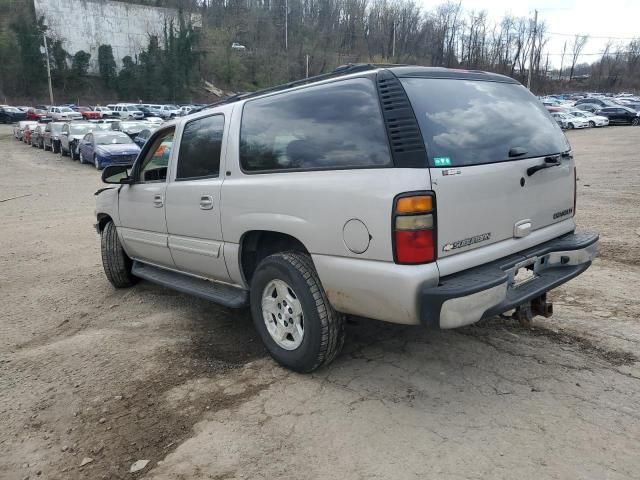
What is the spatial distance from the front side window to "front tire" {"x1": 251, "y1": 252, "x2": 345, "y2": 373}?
185 centimetres

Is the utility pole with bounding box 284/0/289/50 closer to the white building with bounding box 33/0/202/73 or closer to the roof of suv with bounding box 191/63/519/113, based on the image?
the white building with bounding box 33/0/202/73

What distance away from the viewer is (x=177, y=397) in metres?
3.53

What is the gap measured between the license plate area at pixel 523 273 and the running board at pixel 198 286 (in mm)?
1947

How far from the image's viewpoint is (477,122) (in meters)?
3.31

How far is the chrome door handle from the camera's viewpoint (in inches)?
164

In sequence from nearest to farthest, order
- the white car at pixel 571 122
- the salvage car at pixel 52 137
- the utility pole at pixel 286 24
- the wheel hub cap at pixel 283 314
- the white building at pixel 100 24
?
1. the wheel hub cap at pixel 283 314
2. the salvage car at pixel 52 137
3. the white car at pixel 571 122
4. the white building at pixel 100 24
5. the utility pole at pixel 286 24

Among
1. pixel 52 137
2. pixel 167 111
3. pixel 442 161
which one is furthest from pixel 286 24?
pixel 442 161

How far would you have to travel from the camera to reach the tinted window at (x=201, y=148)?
423 cm

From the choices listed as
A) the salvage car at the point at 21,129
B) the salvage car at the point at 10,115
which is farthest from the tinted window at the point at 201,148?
the salvage car at the point at 10,115

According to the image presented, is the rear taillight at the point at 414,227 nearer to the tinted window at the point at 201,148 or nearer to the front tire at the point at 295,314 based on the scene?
the front tire at the point at 295,314

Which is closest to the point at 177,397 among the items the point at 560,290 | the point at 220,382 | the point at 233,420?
the point at 220,382

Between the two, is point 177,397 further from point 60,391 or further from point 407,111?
point 407,111

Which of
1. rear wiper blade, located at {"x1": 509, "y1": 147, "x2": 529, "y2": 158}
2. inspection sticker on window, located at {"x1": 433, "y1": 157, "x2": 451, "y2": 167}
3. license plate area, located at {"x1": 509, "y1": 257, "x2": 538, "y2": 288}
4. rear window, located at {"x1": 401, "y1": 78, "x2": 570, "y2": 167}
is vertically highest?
rear window, located at {"x1": 401, "y1": 78, "x2": 570, "y2": 167}

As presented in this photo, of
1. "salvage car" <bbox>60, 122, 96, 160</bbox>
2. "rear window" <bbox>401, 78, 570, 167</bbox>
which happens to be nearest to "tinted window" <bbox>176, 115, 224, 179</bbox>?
"rear window" <bbox>401, 78, 570, 167</bbox>
